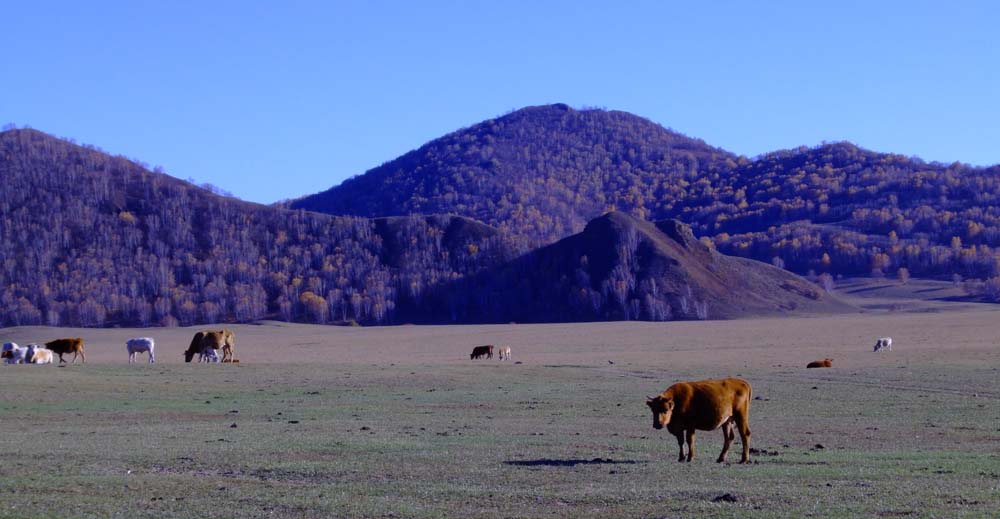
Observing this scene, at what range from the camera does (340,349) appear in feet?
258

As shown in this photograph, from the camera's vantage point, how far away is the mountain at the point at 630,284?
13238 cm

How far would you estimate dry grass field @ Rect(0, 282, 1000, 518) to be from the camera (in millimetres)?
14477

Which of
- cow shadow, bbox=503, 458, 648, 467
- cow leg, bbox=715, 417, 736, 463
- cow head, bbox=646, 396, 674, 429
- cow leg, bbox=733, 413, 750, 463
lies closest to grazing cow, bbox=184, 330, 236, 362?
cow shadow, bbox=503, 458, 648, 467

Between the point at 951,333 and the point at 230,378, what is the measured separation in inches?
2135

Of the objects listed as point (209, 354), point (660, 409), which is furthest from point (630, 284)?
point (660, 409)

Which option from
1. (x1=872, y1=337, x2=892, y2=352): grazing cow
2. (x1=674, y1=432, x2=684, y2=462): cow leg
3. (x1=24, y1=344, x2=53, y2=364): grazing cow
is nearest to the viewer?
(x1=674, y1=432, x2=684, y2=462): cow leg

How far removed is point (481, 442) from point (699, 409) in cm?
494

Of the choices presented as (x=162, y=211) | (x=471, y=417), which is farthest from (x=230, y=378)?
(x=162, y=211)

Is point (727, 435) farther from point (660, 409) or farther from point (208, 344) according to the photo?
point (208, 344)

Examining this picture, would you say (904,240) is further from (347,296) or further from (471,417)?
(471,417)

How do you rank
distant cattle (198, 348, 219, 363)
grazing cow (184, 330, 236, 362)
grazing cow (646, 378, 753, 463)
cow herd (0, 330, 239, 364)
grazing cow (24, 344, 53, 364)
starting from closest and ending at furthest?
grazing cow (646, 378, 753, 463), grazing cow (24, 344, 53, 364), cow herd (0, 330, 239, 364), distant cattle (198, 348, 219, 363), grazing cow (184, 330, 236, 362)

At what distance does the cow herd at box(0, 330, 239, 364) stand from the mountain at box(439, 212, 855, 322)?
80.4m

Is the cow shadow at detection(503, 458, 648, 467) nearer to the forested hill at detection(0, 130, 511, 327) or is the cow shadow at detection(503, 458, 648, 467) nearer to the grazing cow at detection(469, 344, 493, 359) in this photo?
the grazing cow at detection(469, 344, 493, 359)

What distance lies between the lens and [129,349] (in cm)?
5281
